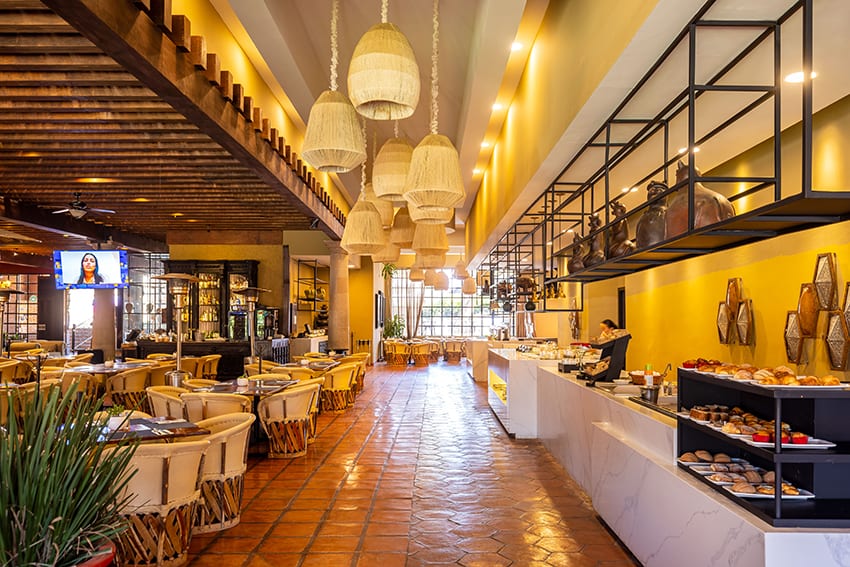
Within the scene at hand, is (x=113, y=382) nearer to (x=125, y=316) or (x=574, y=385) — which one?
(x=574, y=385)

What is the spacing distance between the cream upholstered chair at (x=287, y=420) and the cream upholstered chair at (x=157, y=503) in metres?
2.67

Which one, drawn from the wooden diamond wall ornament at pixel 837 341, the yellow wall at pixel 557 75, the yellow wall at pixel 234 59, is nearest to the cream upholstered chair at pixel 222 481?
the yellow wall at pixel 234 59

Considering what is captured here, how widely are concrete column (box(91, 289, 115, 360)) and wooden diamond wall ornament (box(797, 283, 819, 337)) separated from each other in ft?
43.5

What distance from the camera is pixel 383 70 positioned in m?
2.82

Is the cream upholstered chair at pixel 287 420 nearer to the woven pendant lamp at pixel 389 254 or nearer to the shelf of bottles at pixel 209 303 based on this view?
the woven pendant lamp at pixel 389 254

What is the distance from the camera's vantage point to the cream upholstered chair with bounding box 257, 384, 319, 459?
21.1ft

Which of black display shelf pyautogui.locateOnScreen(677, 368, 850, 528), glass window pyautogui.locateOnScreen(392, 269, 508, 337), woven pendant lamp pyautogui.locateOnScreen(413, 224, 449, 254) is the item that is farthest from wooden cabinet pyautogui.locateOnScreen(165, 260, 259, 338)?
glass window pyautogui.locateOnScreen(392, 269, 508, 337)

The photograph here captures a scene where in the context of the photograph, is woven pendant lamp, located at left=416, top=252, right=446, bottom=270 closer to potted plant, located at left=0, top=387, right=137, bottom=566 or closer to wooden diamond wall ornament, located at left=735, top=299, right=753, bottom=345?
wooden diamond wall ornament, located at left=735, top=299, right=753, bottom=345

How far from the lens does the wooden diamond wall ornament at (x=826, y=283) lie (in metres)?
5.03

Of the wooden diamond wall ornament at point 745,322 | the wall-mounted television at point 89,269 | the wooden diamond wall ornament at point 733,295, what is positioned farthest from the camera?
the wall-mounted television at point 89,269

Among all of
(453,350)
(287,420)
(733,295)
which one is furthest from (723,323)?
(453,350)

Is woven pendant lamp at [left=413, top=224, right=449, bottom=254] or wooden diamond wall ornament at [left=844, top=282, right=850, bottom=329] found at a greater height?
woven pendant lamp at [left=413, top=224, right=449, bottom=254]

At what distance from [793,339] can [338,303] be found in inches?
385

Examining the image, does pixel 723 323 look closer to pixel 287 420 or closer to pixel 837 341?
pixel 837 341
